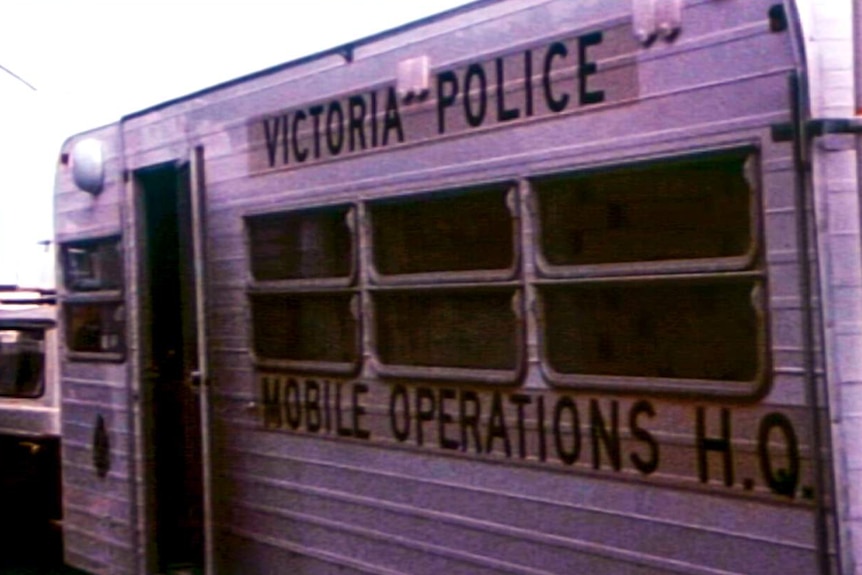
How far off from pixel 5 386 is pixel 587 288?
597cm

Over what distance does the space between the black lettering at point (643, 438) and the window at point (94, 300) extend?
369 cm

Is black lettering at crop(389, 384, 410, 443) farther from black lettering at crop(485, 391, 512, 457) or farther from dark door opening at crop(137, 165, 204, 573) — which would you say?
dark door opening at crop(137, 165, 204, 573)

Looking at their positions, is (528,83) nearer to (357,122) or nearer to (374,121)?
(374,121)

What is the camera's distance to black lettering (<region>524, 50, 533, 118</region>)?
461 cm

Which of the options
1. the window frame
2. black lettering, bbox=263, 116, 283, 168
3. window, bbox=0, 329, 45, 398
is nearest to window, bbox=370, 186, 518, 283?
black lettering, bbox=263, 116, 283, 168

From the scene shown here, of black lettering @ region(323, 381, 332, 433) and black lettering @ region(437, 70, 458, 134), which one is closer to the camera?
black lettering @ region(437, 70, 458, 134)

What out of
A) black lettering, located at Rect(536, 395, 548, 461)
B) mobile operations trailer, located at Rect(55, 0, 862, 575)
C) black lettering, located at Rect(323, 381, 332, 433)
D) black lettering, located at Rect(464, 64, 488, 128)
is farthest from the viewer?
black lettering, located at Rect(323, 381, 332, 433)

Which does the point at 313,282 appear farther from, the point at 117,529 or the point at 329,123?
→ the point at 117,529

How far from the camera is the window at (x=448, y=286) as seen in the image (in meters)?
4.71

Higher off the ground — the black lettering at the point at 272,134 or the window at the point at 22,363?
the black lettering at the point at 272,134

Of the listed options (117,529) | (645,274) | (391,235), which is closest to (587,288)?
(645,274)

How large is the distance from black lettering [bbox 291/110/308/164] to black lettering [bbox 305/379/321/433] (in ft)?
2.73

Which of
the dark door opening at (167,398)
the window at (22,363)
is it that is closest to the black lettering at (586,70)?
the dark door opening at (167,398)

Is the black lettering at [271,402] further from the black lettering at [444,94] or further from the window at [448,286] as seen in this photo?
the black lettering at [444,94]
